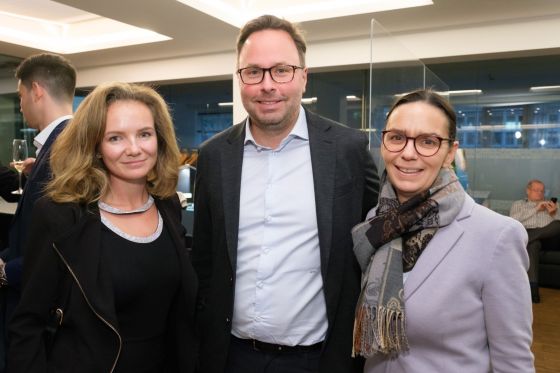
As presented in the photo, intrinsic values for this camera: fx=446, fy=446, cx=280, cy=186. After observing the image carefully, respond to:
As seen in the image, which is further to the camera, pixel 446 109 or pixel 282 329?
pixel 282 329

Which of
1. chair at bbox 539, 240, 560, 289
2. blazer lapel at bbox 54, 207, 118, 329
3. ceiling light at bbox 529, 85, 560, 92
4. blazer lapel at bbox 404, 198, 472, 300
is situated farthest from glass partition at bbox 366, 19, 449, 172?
chair at bbox 539, 240, 560, 289

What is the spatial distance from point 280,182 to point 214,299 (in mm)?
522

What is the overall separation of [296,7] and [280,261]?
12.4 ft

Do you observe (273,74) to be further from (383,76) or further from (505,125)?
(505,125)

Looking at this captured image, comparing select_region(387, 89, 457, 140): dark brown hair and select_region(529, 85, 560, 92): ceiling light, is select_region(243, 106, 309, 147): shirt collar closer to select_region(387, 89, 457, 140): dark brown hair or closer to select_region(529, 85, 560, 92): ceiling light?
select_region(387, 89, 457, 140): dark brown hair

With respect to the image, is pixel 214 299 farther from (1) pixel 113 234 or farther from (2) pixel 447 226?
(2) pixel 447 226

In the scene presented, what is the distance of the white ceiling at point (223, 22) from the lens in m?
4.05

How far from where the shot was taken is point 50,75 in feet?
8.21

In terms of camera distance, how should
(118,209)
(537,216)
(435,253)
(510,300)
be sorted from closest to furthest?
1. (510,300)
2. (435,253)
3. (118,209)
4. (537,216)

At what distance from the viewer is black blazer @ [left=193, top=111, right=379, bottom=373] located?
5.34ft

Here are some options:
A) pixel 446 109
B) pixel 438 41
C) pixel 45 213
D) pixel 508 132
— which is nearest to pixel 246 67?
pixel 446 109

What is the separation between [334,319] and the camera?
162cm

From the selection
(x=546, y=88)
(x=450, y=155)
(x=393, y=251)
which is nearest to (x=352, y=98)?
(x=546, y=88)

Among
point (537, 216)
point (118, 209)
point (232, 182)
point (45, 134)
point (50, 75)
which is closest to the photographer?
point (118, 209)
